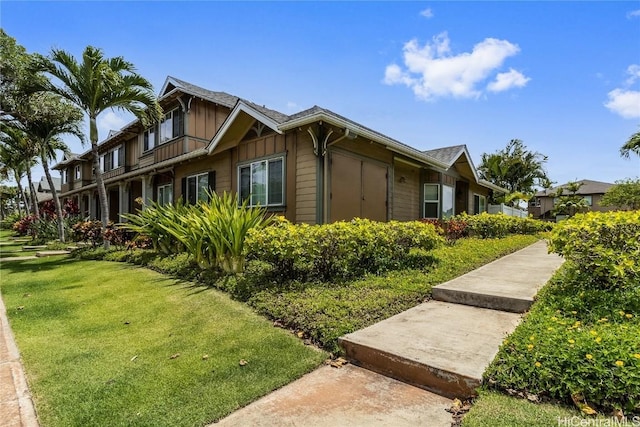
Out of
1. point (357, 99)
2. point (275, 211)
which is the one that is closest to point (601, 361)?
point (275, 211)

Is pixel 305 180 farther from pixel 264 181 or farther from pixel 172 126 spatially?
pixel 172 126

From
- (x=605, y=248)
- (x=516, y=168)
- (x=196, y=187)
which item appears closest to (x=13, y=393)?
(x=605, y=248)

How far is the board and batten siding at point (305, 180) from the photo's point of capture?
336 inches

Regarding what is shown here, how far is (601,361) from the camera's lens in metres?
2.46

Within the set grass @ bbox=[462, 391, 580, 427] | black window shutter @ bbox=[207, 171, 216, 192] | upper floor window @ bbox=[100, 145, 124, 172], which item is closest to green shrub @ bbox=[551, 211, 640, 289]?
grass @ bbox=[462, 391, 580, 427]

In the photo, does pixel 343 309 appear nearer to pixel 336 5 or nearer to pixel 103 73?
pixel 336 5

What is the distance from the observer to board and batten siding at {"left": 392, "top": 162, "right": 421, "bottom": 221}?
39.4 ft

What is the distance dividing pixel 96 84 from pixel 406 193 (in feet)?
35.4

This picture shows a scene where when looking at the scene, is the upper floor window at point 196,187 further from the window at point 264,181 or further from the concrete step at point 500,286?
the concrete step at point 500,286

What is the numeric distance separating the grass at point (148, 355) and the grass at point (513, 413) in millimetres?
1481

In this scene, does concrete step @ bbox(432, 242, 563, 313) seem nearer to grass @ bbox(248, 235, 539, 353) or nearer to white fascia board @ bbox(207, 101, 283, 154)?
grass @ bbox(248, 235, 539, 353)

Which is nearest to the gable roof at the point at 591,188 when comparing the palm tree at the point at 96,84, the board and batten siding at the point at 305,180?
the board and batten siding at the point at 305,180

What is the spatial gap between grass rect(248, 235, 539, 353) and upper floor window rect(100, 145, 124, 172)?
1915 cm

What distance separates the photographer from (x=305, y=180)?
28.7 feet
